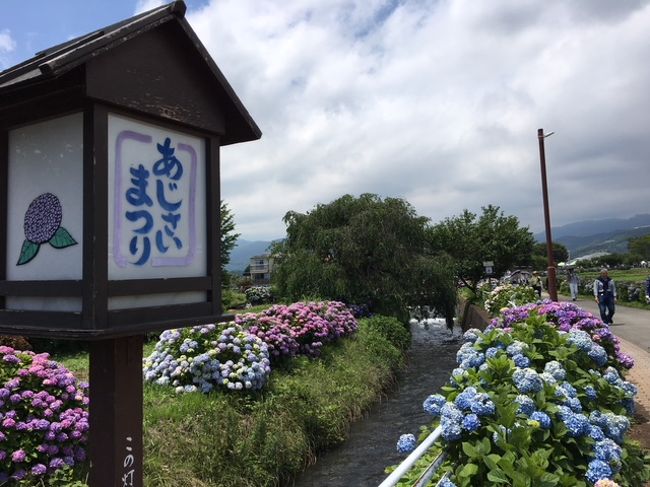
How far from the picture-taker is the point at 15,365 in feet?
15.1

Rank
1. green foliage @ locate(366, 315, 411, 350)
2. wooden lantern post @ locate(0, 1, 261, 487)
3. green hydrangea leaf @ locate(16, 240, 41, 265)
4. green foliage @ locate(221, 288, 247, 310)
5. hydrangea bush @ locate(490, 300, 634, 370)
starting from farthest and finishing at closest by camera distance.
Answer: green foliage @ locate(221, 288, 247, 310) < green foliage @ locate(366, 315, 411, 350) < hydrangea bush @ locate(490, 300, 634, 370) < green hydrangea leaf @ locate(16, 240, 41, 265) < wooden lantern post @ locate(0, 1, 261, 487)

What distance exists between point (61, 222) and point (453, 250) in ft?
101

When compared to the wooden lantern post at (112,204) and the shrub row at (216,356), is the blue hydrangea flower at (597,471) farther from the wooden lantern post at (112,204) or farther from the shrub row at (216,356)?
the shrub row at (216,356)

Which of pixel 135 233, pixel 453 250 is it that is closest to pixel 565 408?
pixel 135 233

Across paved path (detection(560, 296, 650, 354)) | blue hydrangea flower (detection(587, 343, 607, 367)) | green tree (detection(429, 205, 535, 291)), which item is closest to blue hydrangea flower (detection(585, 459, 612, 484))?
blue hydrangea flower (detection(587, 343, 607, 367))

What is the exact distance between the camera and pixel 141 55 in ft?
7.39

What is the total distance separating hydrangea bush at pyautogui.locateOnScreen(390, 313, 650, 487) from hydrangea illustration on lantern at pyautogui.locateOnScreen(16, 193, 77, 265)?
215 cm

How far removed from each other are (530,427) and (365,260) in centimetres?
1276

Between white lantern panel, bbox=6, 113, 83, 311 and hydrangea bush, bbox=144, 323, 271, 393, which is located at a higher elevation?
white lantern panel, bbox=6, 113, 83, 311

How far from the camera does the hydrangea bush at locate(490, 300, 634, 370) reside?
5742mm

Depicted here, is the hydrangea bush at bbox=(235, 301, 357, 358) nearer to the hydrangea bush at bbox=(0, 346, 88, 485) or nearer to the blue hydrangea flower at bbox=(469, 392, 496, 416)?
the hydrangea bush at bbox=(0, 346, 88, 485)

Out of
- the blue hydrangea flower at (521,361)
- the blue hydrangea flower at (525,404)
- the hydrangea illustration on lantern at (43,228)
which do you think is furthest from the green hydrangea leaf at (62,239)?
the blue hydrangea flower at (521,361)

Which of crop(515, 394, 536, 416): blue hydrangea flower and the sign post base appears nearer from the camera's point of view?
the sign post base

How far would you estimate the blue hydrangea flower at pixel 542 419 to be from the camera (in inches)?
119
